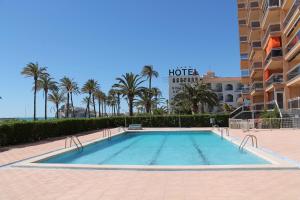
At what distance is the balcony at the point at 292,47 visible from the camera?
88.6 ft

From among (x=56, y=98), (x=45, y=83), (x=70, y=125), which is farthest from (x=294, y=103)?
(x=56, y=98)

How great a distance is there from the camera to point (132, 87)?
4872cm

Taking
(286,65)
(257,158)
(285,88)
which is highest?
(286,65)

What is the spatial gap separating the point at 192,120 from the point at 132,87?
12455 mm

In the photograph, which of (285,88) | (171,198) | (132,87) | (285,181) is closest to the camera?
(171,198)

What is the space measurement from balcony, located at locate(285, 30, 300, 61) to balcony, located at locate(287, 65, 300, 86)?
5.03 ft

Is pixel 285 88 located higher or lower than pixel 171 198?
higher

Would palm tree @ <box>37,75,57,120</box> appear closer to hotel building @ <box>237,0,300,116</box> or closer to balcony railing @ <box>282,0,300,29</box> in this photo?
hotel building @ <box>237,0,300,116</box>

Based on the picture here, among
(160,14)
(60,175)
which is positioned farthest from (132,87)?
(60,175)

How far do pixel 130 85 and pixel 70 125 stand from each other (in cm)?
1994

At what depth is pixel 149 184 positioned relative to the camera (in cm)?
735

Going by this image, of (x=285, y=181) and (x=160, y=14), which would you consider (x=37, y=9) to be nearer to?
(x=160, y=14)

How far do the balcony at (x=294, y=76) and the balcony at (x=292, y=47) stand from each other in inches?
60.4

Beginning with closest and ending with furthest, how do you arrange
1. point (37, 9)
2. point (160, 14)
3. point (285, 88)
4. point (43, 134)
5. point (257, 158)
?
1. point (257, 158)
2. point (37, 9)
3. point (43, 134)
4. point (160, 14)
5. point (285, 88)
